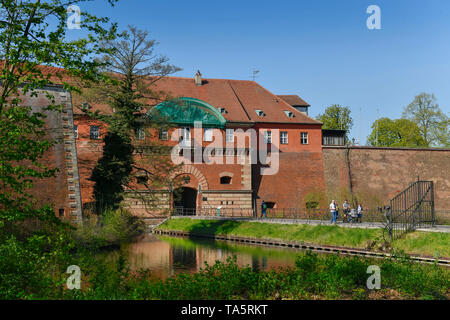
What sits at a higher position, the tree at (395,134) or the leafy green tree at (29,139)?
the tree at (395,134)

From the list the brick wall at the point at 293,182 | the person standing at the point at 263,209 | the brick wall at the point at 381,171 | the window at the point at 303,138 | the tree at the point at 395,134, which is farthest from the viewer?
the tree at the point at 395,134

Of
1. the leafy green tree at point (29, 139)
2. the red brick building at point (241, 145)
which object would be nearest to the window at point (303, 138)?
the red brick building at point (241, 145)

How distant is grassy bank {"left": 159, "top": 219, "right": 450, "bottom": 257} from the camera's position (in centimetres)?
1964

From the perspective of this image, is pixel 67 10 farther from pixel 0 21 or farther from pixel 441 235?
pixel 441 235

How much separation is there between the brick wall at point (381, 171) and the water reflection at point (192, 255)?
18209mm

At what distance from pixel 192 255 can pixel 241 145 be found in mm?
18737

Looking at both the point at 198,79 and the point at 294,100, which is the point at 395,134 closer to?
the point at 294,100

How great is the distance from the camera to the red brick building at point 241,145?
3850 cm

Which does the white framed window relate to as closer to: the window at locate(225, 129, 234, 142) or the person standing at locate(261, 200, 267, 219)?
the window at locate(225, 129, 234, 142)

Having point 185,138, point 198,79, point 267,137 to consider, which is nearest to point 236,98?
point 198,79

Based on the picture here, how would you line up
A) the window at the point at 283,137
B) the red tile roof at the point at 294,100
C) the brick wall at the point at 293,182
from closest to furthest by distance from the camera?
the brick wall at the point at 293,182 < the window at the point at 283,137 < the red tile roof at the point at 294,100

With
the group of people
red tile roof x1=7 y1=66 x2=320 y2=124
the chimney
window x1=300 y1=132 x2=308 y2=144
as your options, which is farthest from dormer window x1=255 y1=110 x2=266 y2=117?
the group of people

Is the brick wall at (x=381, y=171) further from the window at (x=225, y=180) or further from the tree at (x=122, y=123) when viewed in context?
the tree at (x=122, y=123)

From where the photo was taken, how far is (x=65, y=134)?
22.2 m
